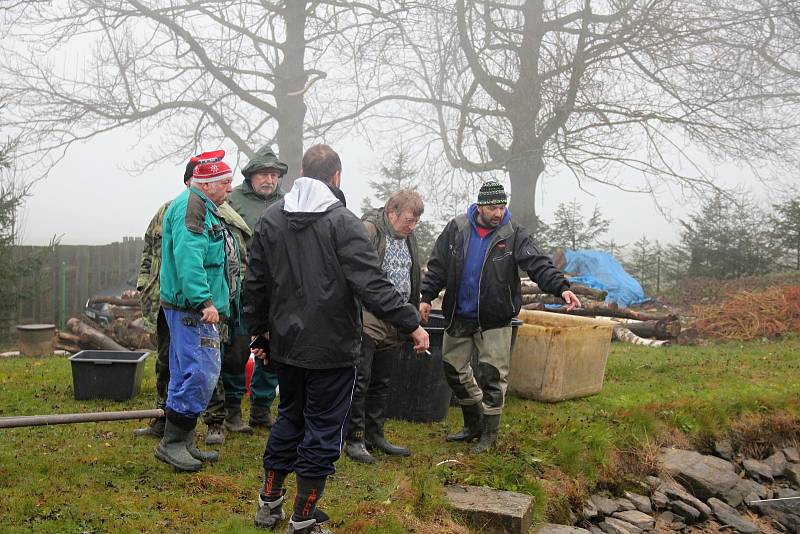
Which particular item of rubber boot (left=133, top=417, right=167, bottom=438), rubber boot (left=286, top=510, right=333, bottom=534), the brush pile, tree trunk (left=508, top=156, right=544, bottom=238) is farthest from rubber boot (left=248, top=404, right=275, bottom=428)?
tree trunk (left=508, top=156, right=544, bottom=238)

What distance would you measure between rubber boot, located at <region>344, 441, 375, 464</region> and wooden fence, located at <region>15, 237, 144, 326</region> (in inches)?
431

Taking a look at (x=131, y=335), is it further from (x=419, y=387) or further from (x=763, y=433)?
(x=763, y=433)

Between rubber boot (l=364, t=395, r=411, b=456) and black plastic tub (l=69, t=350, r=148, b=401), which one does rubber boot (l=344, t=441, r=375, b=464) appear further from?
black plastic tub (l=69, t=350, r=148, b=401)

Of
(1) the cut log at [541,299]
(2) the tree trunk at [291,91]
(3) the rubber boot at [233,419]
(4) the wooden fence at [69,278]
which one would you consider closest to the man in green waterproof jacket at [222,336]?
(3) the rubber boot at [233,419]

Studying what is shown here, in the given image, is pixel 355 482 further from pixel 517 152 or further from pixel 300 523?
pixel 517 152

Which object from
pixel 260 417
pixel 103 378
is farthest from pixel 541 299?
pixel 103 378

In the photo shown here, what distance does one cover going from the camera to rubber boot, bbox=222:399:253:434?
5500mm

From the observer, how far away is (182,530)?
12.0ft

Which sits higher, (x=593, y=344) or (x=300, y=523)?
(x=593, y=344)

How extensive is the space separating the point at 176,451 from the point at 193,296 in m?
0.96

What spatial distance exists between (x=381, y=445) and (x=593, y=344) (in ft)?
8.71

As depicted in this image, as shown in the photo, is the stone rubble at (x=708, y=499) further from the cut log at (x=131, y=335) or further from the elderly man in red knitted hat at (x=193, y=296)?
the cut log at (x=131, y=335)

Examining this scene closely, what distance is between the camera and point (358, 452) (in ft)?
16.4

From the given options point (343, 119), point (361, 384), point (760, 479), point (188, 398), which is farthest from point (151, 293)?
point (343, 119)
